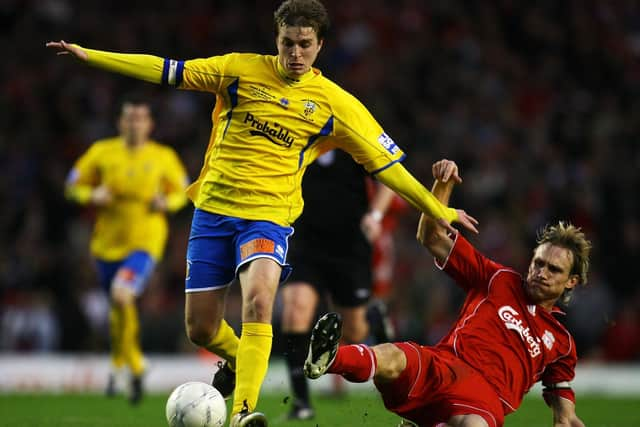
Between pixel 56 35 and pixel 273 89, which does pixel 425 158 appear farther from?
pixel 273 89

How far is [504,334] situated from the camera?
6.10 metres

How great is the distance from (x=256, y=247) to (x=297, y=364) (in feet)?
8.40

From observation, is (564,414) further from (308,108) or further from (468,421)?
(308,108)

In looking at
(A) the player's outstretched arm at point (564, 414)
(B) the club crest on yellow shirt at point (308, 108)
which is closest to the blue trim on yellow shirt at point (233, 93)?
(B) the club crest on yellow shirt at point (308, 108)

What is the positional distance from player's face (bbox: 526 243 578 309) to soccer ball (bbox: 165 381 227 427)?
183 centimetres

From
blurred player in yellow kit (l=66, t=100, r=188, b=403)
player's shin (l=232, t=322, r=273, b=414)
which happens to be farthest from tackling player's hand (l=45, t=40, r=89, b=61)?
blurred player in yellow kit (l=66, t=100, r=188, b=403)

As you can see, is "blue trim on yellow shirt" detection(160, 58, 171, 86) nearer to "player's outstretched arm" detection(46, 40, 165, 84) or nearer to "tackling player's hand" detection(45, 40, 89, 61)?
"player's outstretched arm" detection(46, 40, 165, 84)

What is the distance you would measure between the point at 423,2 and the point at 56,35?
6.14 metres

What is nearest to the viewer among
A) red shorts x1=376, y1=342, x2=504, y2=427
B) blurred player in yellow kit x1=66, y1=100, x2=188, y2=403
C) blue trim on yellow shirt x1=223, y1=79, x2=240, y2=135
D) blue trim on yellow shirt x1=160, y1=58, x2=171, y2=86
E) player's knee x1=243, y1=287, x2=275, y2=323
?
red shorts x1=376, y1=342, x2=504, y2=427

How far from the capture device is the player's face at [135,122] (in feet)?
36.2

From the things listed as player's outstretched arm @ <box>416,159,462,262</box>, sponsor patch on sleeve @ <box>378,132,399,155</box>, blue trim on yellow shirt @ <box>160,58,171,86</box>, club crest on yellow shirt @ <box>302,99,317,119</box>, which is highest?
blue trim on yellow shirt @ <box>160,58,171,86</box>

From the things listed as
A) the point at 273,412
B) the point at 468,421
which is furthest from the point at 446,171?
the point at 273,412

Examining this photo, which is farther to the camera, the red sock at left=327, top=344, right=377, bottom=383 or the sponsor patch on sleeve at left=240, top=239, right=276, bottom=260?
the sponsor patch on sleeve at left=240, top=239, right=276, bottom=260

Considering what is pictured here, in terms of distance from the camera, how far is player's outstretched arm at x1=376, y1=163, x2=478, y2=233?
630 centimetres
